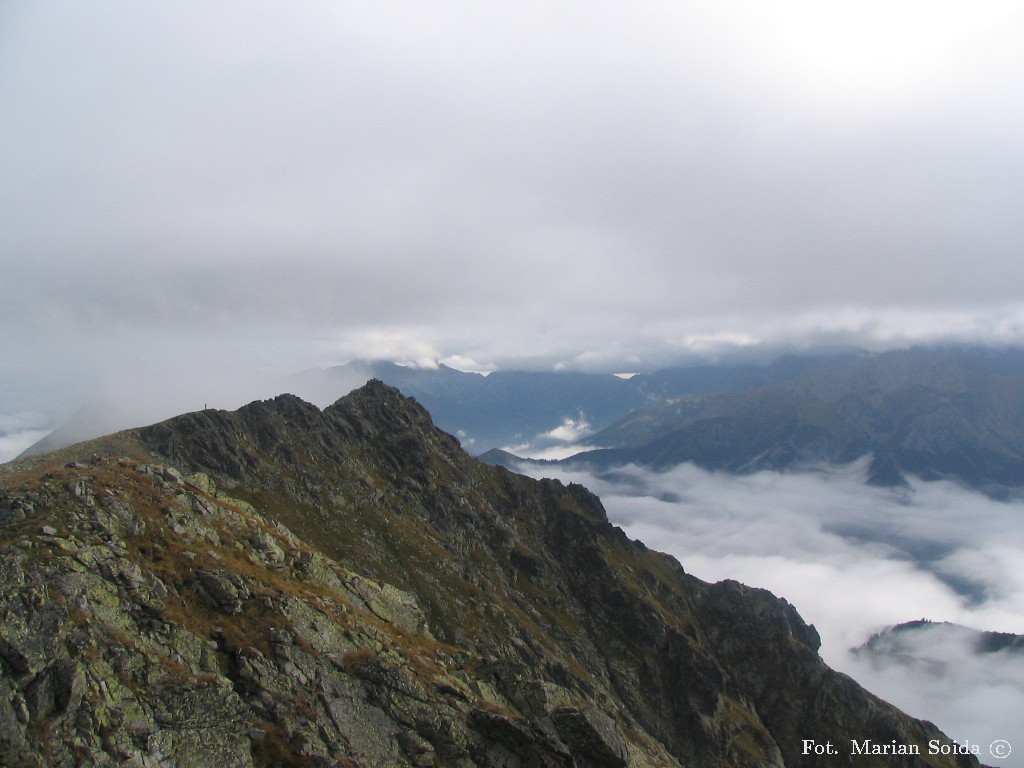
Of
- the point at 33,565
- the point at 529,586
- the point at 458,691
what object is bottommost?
the point at 529,586

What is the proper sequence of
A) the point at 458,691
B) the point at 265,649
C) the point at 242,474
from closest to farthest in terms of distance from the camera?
1. the point at 265,649
2. the point at 458,691
3. the point at 242,474

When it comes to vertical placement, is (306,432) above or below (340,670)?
above

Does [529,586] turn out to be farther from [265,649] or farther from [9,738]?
[9,738]

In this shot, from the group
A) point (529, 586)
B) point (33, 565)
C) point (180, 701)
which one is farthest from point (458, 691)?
point (529, 586)

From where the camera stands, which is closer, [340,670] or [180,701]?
[180,701]

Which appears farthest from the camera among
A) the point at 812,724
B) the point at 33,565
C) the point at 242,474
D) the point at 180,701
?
the point at 812,724

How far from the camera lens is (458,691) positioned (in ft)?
178

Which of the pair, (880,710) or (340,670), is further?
(880,710)

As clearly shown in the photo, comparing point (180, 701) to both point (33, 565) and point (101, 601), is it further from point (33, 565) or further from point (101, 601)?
point (33, 565)

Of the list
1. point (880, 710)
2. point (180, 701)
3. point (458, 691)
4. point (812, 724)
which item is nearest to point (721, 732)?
point (812, 724)

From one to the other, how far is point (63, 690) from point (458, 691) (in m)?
30.7

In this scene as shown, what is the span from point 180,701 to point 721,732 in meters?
160

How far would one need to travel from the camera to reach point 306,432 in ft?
591

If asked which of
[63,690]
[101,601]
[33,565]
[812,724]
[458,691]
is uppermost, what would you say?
[33,565]
